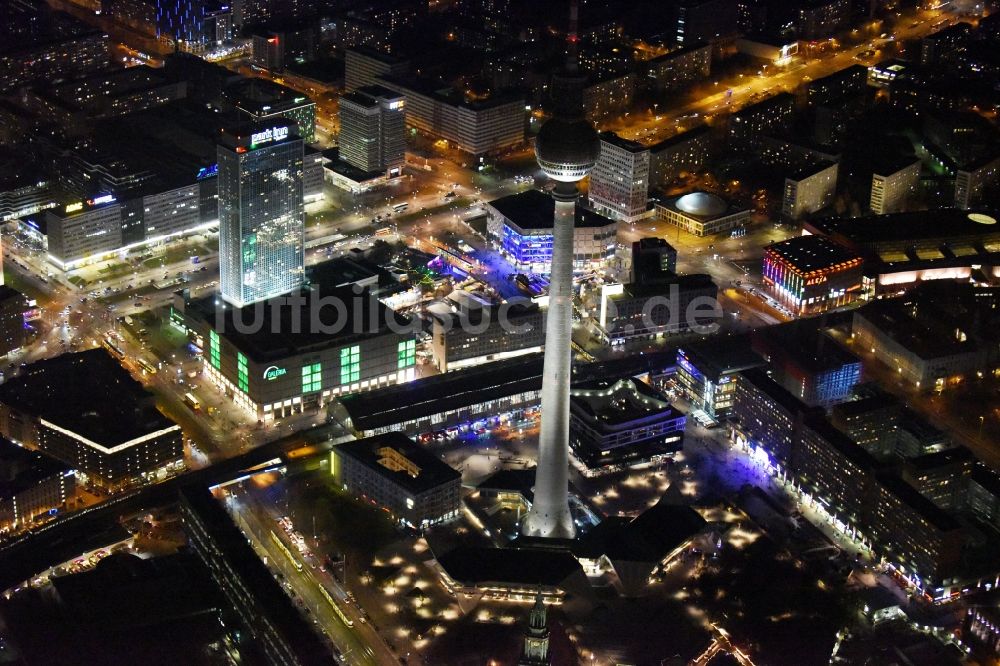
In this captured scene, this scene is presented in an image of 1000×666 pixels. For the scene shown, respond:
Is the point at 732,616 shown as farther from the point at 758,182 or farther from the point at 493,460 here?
the point at 758,182

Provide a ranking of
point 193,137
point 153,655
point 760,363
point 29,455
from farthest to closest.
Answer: point 193,137 < point 760,363 < point 29,455 < point 153,655

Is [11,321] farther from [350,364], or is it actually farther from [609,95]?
[609,95]

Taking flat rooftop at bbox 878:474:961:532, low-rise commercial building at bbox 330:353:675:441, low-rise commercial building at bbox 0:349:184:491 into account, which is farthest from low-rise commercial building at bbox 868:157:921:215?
low-rise commercial building at bbox 0:349:184:491

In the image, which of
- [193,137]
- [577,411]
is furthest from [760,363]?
[193,137]

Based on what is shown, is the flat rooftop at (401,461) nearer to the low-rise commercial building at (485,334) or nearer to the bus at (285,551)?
the bus at (285,551)

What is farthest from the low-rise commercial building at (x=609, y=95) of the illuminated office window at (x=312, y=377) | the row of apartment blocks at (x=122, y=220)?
the illuminated office window at (x=312, y=377)

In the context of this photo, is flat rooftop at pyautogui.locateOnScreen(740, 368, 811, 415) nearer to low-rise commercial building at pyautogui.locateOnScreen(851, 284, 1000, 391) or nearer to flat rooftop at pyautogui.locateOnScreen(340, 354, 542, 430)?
low-rise commercial building at pyautogui.locateOnScreen(851, 284, 1000, 391)

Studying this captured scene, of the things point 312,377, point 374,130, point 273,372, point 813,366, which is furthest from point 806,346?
point 374,130
